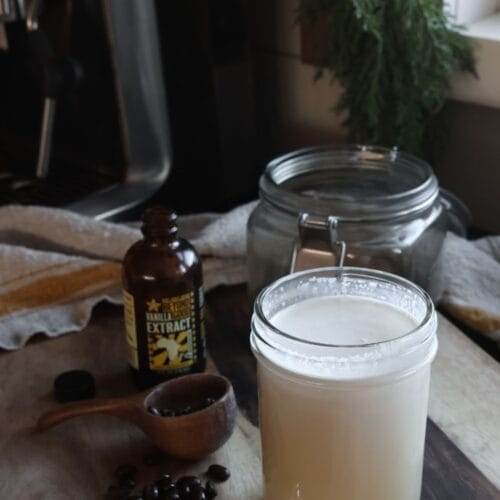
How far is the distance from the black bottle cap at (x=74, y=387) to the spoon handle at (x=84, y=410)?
0.12ft

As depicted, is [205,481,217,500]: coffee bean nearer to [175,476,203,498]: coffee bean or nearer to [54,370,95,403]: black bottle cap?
[175,476,203,498]: coffee bean

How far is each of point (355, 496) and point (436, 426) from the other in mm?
130

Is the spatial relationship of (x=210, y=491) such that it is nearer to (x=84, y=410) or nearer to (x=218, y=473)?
(x=218, y=473)

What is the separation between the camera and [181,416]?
603mm

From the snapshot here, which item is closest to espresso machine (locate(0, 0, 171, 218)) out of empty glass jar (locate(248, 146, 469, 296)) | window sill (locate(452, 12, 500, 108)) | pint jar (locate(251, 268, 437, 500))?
empty glass jar (locate(248, 146, 469, 296))

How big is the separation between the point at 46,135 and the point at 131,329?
34cm

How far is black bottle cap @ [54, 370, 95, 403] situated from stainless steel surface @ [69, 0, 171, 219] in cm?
26

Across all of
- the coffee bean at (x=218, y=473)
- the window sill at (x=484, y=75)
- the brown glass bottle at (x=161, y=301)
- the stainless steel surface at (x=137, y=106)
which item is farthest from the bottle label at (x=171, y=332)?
the window sill at (x=484, y=75)

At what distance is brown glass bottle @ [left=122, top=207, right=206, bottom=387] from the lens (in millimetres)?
663

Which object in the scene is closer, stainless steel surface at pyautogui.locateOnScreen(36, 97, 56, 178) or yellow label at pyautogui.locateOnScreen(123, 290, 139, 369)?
yellow label at pyautogui.locateOnScreen(123, 290, 139, 369)

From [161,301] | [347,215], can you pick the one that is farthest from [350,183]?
[161,301]

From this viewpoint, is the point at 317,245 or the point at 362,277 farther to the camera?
the point at 317,245

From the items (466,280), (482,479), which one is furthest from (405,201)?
(482,479)

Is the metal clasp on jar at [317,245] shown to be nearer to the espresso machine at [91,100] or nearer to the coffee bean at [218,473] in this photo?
the coffee bean at [218,473]
